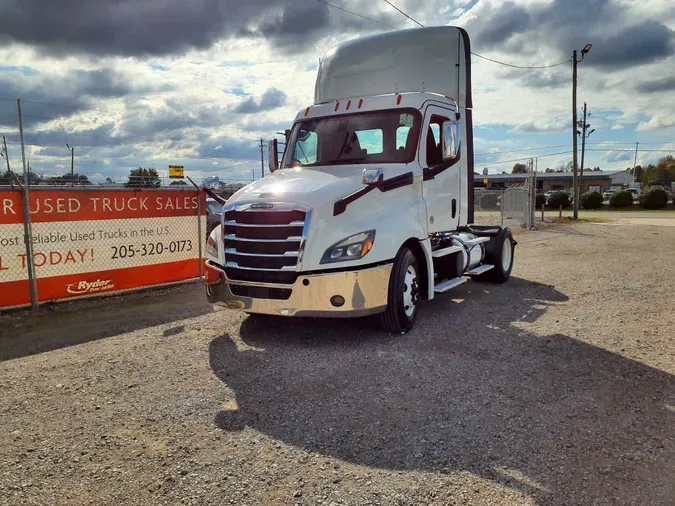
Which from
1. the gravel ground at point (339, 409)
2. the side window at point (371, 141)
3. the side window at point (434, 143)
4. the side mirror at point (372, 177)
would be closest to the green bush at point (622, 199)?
the gravel ground at point (339, 409)

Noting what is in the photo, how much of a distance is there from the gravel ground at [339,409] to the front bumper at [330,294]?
45cm

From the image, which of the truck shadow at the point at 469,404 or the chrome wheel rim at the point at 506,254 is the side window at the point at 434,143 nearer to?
the truck shadow at the point at 469,404

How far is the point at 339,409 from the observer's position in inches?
161

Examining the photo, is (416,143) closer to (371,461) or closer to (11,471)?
(371,461)

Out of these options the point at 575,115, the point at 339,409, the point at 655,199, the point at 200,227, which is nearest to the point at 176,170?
the point at 200,227

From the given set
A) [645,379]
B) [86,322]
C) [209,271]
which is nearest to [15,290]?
[86,322]

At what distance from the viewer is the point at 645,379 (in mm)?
4781

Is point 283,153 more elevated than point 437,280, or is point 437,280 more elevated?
point 283,153

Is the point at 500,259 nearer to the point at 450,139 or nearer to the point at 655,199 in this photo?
the point at 450,139

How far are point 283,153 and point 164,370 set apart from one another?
11.9 feet

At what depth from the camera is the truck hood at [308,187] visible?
5.51 m

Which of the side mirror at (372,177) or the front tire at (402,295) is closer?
the side mirror at (372,177)

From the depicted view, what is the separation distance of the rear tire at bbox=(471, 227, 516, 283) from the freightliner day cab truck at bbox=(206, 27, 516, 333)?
1.78ft

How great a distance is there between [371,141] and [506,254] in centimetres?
458
